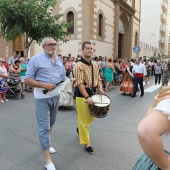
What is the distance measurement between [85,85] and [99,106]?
0.44 meters

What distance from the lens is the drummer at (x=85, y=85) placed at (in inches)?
148

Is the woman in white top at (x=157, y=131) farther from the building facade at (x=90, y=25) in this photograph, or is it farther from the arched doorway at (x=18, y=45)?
the arched doorway at (x=18, y=45)

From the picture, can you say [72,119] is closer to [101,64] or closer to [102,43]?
[101,64]

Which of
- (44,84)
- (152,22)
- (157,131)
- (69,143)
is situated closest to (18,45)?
(69,143)

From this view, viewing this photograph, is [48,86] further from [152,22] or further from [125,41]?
[152,22]

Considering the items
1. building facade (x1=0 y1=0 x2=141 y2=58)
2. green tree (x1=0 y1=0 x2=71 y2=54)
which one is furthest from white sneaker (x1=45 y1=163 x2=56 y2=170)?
building facade (x1=0 y1=0 x2=141 y2=58)

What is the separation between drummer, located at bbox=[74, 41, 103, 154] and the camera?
12.4ft

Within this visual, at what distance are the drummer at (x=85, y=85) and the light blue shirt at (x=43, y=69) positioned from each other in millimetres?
460

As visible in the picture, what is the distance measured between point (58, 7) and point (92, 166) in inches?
713

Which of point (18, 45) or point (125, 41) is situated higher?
point (125, 41)

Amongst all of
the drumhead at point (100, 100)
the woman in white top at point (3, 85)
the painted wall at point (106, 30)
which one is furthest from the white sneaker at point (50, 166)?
the painted wall at point (106, 30)

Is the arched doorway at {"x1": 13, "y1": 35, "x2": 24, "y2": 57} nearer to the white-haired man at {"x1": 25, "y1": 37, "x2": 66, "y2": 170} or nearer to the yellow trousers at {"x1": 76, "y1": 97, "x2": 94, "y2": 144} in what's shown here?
the yellow trousers at {"x1": 76, "y1": 97, "x2": 94, "y2": 144}

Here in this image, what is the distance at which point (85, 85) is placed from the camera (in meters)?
3.87

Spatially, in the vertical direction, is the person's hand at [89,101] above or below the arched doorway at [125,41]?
below
